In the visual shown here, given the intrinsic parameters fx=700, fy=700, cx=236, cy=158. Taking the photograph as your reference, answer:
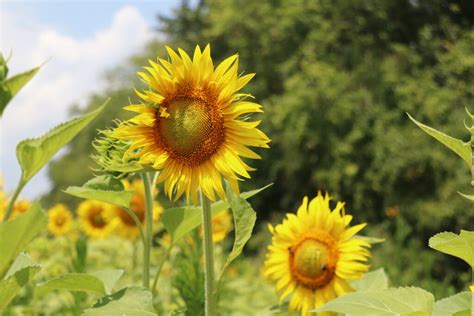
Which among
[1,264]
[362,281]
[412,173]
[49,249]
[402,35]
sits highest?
[402,35]

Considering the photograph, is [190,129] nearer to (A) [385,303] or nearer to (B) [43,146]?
(B) [43,146]

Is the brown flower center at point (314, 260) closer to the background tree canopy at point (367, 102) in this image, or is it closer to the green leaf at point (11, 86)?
the green leaf at point (11, 86)

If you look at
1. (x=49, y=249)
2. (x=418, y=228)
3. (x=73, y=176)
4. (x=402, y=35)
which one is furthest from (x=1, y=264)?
(x=73, y=176)

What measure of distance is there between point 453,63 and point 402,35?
2305 mm

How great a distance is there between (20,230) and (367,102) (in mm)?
11547

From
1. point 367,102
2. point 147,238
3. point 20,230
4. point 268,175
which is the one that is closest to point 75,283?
point 147,238

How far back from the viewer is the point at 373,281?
142cm

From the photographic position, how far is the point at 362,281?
1474 millimetres

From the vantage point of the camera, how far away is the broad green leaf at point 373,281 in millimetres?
1362

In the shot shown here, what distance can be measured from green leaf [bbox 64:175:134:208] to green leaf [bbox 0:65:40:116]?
0.71ft

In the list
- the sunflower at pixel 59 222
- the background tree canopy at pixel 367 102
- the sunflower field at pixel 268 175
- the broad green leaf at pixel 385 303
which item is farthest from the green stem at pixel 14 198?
the background tree canopy at pixel 367 102

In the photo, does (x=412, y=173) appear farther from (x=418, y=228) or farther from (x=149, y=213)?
(x=149, y=213)

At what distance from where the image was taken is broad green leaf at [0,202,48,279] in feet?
2.31

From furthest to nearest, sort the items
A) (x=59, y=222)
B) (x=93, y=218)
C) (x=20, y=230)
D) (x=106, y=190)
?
(x=59, y=222) → (x=93, y=218) → (x=106, y=190) → (x=20, y=230)
